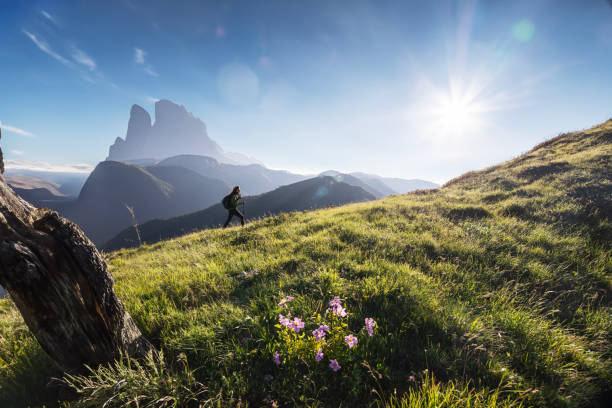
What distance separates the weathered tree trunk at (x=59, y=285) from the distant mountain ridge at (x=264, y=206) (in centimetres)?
9362

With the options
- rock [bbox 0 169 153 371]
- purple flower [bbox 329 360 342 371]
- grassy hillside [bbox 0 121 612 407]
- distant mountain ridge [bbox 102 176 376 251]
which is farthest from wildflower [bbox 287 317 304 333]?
distant mountain ridge [bbox 102 176 376 251]

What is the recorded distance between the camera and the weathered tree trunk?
1951mm

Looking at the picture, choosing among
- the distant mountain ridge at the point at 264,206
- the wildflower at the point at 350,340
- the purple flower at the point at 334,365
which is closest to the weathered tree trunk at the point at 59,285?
the purple flower at the point at 334,365

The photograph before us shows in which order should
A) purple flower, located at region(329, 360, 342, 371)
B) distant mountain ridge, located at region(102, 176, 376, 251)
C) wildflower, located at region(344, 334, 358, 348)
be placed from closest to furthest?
1. purple flower, located at region(329, 360, 342, 371)
2. wildflower, located at region(344, 334, 358, 348)
3. distant mountain ridge, located at region(102, 176, 376, 251)

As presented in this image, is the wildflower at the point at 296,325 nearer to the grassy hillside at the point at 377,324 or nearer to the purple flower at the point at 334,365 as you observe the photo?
the grassy hillside at the point at 377,324

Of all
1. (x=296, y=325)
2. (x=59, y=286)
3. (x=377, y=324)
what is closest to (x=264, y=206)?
(x=377, y=324)

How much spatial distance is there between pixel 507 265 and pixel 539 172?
12188 millimetres

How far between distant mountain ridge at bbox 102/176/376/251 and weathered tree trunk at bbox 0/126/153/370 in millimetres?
93618

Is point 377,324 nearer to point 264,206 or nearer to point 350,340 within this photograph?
point 350,340

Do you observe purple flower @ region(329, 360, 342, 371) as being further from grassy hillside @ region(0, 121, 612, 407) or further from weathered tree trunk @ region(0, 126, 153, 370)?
weathered tree trunk @ region(0, 126, 153, 370)

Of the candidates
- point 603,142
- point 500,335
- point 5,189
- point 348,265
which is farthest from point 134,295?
point 603,142

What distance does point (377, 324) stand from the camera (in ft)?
10.2

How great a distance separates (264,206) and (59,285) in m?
124

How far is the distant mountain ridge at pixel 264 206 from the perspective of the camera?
352 ft
